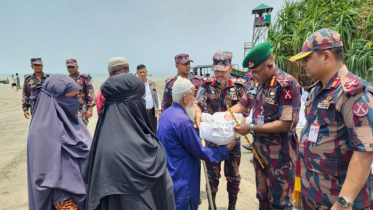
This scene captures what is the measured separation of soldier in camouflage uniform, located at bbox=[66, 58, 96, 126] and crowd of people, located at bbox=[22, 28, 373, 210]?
130 inches

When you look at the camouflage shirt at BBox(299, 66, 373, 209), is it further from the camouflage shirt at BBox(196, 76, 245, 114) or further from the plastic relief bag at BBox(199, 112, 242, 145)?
the camouflage shirt at BBox(196, 76, 245, 114)

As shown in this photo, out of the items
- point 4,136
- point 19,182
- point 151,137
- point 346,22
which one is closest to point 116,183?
point 151,137

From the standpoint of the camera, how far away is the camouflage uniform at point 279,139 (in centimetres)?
236

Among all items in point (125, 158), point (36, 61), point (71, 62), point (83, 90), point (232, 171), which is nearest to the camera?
point (125, 158)

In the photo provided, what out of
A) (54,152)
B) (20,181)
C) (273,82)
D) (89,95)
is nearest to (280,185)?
(273,82)

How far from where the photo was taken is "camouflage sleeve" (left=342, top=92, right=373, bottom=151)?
55.6 inches

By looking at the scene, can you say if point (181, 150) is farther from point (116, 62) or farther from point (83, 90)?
point (83, 90)

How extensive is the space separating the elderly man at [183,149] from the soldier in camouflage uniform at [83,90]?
3.66m

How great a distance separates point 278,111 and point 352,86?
955mm

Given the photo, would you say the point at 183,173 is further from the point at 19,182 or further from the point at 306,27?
the point at 306,27

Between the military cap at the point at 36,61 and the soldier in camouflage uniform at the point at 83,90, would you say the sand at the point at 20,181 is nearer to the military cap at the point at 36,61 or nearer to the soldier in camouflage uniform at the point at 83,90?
the soldier in camouflage uniform at the point at 83,90

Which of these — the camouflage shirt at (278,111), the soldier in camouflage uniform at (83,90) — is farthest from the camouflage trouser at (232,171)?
the soldier in camouflage uniform at (83,90)

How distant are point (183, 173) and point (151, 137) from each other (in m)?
0.71

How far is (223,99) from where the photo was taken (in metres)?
3.49
